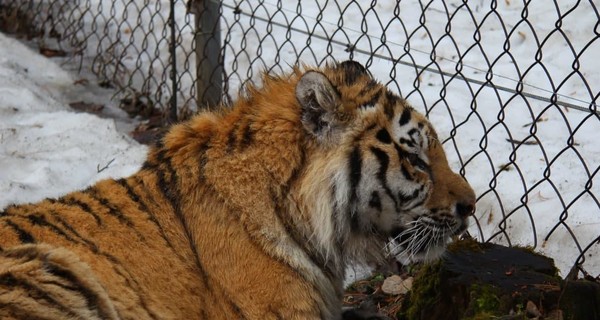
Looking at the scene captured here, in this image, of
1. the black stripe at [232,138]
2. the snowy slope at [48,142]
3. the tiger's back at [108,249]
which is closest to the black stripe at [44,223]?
the tiger's back at [108,249]

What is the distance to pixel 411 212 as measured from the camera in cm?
324

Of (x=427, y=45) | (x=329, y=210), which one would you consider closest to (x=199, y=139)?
(x=329, y=210)

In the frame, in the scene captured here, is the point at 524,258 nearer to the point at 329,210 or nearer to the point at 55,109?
the point at 329,210

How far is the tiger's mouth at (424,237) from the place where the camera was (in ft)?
10.7

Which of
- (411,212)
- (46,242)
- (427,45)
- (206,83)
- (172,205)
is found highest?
(427,45)

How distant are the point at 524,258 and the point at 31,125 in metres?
3.49

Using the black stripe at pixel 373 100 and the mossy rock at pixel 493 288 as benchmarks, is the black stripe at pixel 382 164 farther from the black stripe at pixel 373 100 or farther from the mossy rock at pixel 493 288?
the mossy rock at pixel 493 288

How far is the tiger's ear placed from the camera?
3.11 m

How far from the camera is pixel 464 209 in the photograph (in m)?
3.25

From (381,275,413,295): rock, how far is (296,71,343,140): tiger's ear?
112cm

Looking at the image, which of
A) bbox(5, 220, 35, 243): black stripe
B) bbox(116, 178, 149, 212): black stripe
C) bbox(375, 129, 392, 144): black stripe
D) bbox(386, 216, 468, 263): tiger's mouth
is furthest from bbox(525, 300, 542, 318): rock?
bbox(5, 220, 35, 243): black stripe

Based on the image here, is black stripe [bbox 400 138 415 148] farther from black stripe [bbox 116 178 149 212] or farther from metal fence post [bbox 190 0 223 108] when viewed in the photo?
metal fence post [bbox 190 0 223 108]

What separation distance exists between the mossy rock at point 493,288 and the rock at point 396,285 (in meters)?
0.37

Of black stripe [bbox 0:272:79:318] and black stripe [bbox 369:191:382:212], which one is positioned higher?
black stripe [bbox 369:191:382:212]
